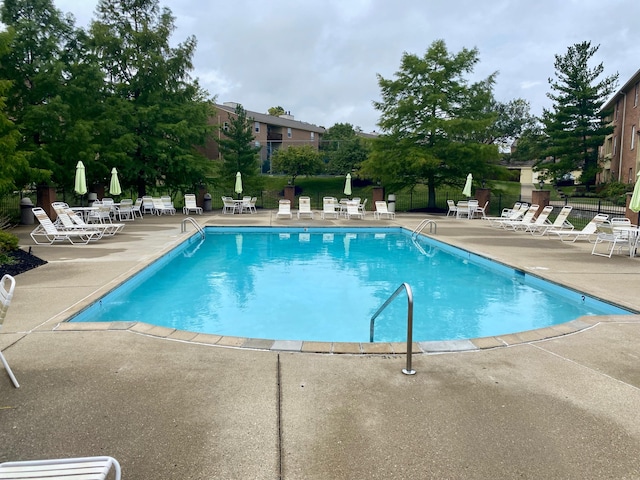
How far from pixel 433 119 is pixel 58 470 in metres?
22.9

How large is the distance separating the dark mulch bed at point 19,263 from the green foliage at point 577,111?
31.3m

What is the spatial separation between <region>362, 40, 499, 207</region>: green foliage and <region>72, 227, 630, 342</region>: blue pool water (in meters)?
10.7

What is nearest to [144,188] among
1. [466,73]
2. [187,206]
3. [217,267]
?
[187,206]

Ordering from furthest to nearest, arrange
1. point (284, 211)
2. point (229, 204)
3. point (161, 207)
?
point (229, 204)
point (284, 211)
point (161, 207)

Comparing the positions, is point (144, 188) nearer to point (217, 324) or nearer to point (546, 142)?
point (217, 324)

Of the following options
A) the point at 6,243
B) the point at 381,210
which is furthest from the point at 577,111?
the point at 6,243

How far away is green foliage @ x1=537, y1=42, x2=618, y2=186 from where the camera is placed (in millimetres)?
29797

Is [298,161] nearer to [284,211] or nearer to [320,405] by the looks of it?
[284,211]

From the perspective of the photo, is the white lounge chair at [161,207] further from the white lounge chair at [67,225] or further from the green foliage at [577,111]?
the green foliage at [577,111]

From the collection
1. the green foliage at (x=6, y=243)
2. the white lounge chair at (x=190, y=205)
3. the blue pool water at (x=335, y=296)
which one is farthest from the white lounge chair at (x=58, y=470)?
the white lounge chair at (x=190, y=205)

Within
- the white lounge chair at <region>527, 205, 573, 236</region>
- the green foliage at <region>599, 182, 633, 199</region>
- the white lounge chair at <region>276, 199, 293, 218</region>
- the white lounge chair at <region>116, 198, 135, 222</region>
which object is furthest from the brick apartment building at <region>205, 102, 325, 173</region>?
the white lounge chair at <region>527, 205, 573, 236</region>

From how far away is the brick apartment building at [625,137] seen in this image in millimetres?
27391

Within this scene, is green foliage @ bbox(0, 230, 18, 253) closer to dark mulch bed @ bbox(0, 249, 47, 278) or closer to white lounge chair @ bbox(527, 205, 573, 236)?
dark mulch bed @ bbox(0, 249, 47, 278)

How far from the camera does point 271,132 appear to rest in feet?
174
